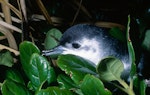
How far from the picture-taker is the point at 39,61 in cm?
92

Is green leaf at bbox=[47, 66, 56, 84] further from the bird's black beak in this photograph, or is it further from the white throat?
the white throat

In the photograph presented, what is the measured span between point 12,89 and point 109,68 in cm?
25

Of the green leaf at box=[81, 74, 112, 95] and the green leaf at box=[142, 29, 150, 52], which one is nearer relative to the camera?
the green leaf at box=[81, 74, 112, 95]

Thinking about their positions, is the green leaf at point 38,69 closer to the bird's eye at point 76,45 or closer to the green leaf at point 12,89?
the green leaf at point 12,89

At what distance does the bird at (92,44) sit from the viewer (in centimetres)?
158

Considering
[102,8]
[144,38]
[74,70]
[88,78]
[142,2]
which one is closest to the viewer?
[88,78]

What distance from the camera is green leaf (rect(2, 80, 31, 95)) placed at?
82cm

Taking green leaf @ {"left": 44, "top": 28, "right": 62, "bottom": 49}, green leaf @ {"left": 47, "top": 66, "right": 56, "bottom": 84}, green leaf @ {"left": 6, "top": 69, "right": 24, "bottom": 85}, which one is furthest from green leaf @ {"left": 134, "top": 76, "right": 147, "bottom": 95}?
green leaf @ {"left": 44, "top": 28, "right": 62, "bottom": 49}

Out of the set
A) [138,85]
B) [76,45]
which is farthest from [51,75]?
[76,45]

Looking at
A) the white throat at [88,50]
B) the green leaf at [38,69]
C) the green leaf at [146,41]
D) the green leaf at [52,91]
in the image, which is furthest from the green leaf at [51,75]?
the white throat at [88,50]

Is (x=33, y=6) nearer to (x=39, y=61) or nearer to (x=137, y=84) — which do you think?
(x=39, y=61)

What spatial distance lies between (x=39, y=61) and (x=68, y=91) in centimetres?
15

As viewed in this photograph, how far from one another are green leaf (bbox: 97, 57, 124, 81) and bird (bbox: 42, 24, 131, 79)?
0.71m

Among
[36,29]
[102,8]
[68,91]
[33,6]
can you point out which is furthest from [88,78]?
[102,8]
